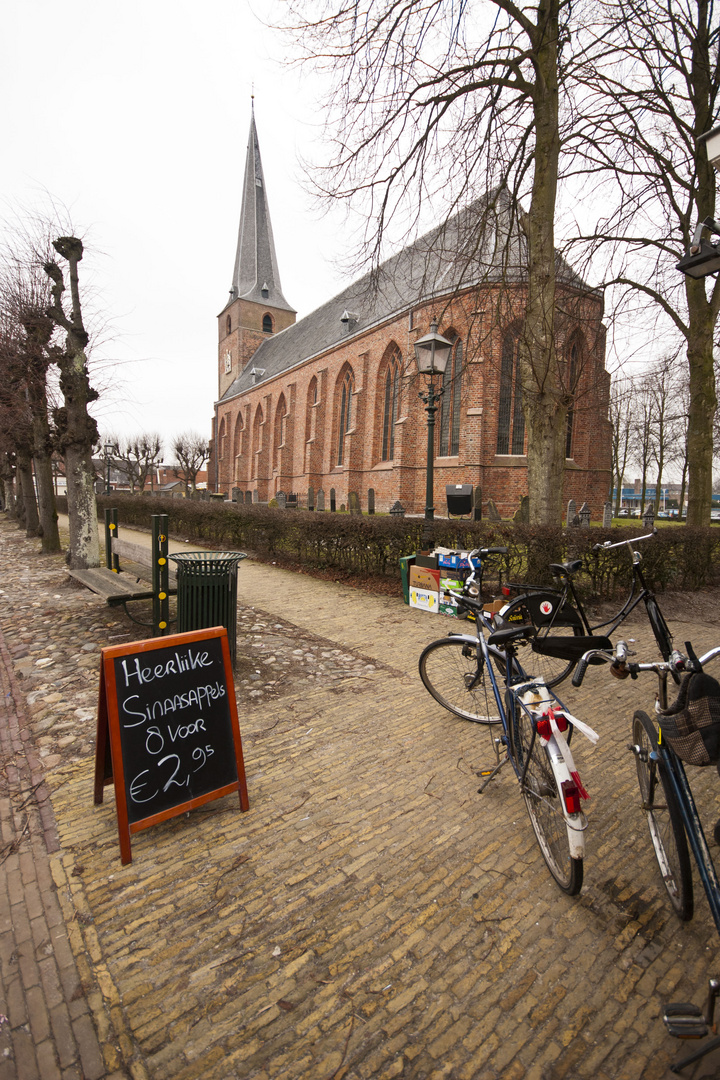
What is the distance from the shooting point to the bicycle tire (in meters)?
3.73

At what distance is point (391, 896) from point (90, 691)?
310 cm

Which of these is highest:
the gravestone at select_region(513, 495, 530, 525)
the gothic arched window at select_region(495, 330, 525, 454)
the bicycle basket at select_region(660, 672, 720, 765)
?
the gothic arched window at select_region(495, 330, 525, 454)

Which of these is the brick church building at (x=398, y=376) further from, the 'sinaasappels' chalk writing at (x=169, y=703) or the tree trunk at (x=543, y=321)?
the 'sinaasappels' chalk writing at (x=169, y=703)

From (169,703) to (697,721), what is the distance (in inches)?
88.1

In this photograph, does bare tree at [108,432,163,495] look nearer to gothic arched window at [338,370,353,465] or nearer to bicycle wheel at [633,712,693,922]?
gothic arched window at [338,370,353,465]

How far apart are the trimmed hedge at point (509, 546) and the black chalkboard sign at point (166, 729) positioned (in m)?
4.18

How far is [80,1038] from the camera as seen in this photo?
5.33 ft

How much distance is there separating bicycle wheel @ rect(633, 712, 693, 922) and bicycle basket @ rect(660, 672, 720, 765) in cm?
36

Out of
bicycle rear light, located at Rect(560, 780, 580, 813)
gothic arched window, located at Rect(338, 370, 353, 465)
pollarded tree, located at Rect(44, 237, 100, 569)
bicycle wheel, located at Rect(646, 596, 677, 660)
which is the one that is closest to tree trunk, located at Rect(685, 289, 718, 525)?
bicycle wheel, located at Rect(646, 596, 677, 660)

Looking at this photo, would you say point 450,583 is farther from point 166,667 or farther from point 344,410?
point 344,410

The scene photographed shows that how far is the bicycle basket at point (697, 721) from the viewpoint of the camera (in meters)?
1.64

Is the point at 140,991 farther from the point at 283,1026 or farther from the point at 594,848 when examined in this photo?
the point at 594,848

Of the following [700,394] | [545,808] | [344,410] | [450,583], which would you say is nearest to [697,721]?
[545,808]

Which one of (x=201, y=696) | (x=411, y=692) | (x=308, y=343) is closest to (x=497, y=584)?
(x=411, y=692)
